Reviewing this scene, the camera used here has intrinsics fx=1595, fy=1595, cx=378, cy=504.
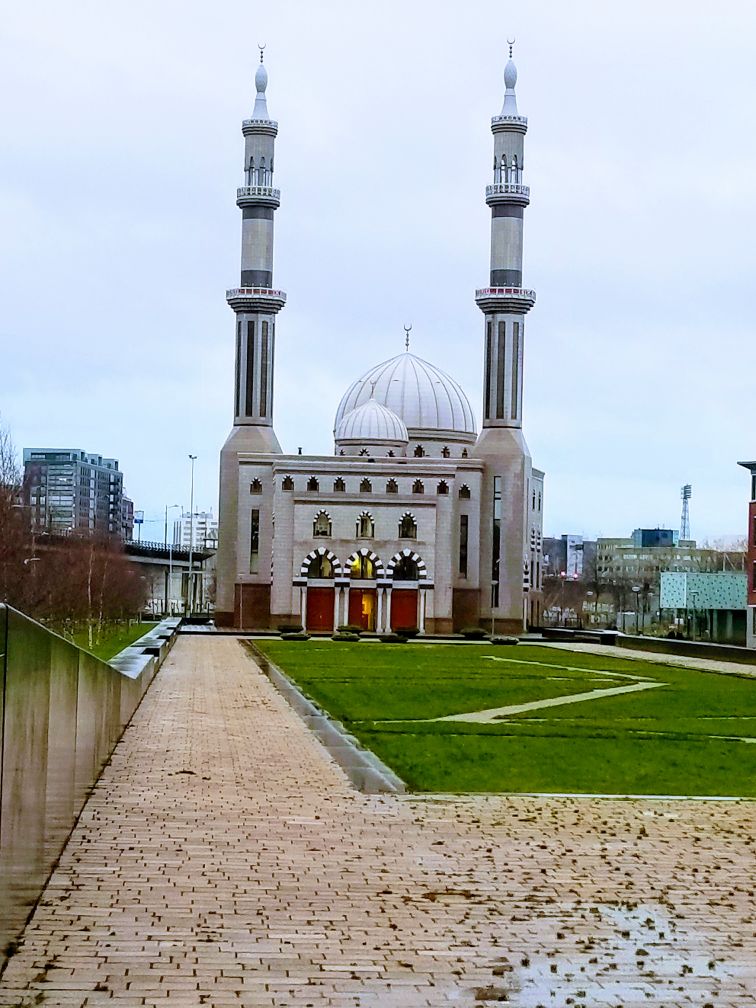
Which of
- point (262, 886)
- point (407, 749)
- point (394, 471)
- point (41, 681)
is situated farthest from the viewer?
point (394, 471)

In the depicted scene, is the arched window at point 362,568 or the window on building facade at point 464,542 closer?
the arched window at point 362,568

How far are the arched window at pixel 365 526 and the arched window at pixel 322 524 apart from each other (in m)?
1.54

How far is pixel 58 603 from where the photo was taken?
4528 cm

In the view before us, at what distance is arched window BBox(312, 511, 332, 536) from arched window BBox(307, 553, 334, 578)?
117 cm

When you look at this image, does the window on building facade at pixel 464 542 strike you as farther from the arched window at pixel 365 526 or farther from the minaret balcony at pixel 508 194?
the minaret balcony at pixel 508 194

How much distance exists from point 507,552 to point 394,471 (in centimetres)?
749

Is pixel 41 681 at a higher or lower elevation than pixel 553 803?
higher

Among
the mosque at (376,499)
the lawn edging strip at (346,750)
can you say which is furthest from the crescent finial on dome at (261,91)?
the lawn edging strip at (346,750)

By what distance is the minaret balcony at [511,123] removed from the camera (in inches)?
3342

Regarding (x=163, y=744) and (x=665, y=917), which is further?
(x=163, y=744)

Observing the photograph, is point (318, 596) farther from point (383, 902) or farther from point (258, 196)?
point (383, 902)

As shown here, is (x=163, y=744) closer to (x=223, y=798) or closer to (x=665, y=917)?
(x=223, y=798)

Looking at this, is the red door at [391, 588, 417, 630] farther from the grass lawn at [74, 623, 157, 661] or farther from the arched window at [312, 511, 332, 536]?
the grass lawn at [74, 623, 157, 661]

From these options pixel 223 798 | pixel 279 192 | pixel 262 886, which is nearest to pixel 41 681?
pixel 262 886
